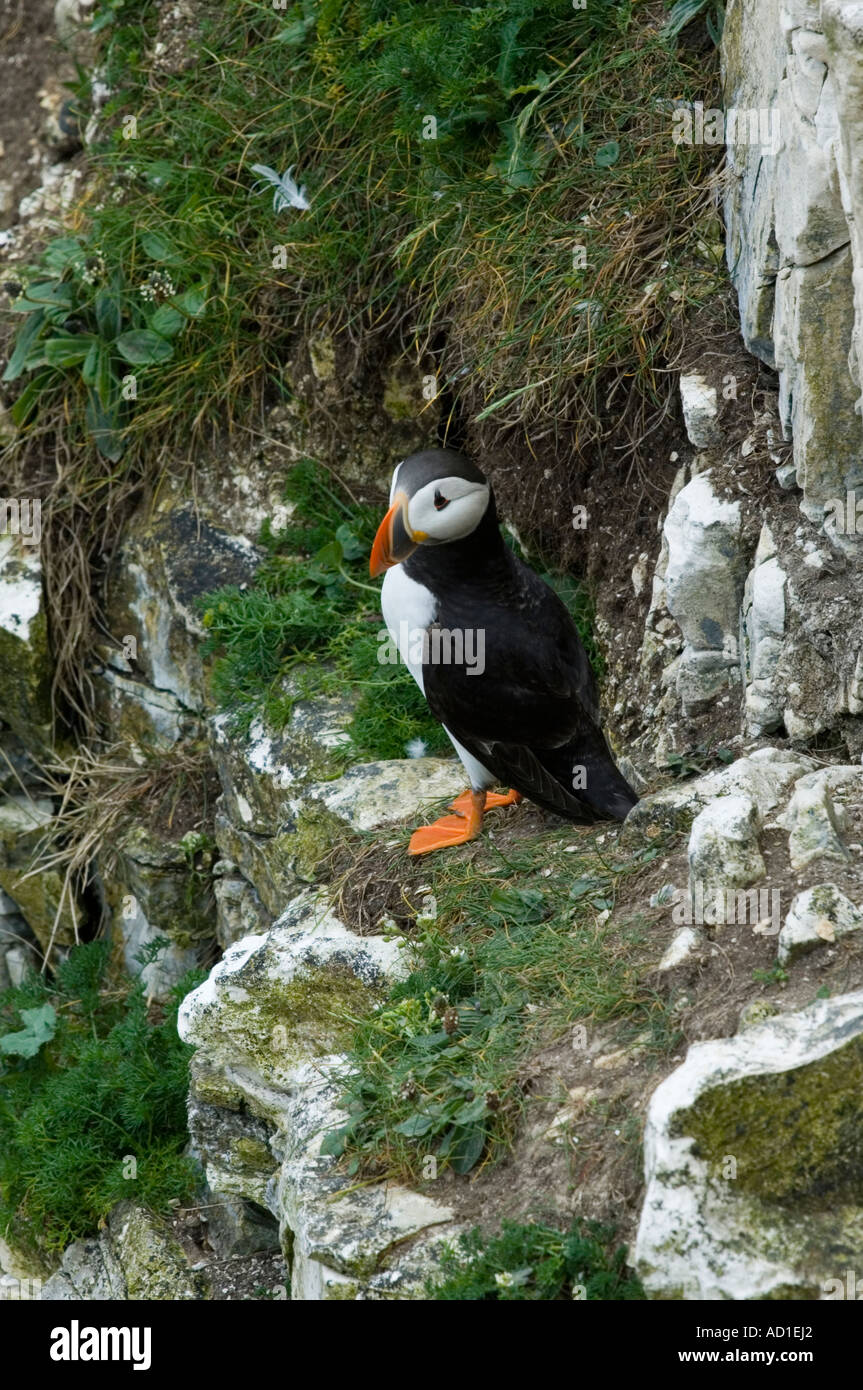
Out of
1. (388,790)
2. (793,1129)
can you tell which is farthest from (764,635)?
(793,1129)

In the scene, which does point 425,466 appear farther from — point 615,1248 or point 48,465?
point 48,465

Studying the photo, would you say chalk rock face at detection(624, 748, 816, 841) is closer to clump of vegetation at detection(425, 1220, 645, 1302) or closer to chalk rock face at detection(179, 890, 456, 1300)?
chalk rock face at detection(179, 890, 456, 1300)

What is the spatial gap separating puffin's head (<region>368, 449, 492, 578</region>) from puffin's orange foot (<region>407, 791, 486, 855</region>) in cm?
94

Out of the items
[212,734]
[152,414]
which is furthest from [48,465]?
[212,734]

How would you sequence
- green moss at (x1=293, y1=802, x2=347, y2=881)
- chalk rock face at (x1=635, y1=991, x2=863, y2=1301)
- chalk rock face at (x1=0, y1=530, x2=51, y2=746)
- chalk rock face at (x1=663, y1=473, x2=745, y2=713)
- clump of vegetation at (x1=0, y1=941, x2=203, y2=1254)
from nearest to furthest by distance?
chalk rock face at (x1=635, y1=991, x2=863, y2=1301) → chalk rock face at (x1=663, y1=473, x2=745, y2=713) → green moss at (x1=293, y1=802, x2=347, y2=881) → clump of vegetation at (x1=0, y1=941, x2=203, y2=1254) → chalk rock face at (x1=0, y1=530, x2=51, y2=746)

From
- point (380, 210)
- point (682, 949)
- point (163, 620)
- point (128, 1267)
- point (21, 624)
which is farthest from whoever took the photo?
point (21, 624)

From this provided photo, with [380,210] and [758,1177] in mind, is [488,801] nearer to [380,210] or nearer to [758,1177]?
[758,1177]

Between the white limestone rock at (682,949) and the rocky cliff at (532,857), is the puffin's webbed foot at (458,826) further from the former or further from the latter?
the white limestone rock at (682,949)

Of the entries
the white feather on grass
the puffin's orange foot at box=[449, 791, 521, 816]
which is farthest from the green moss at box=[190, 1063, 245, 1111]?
the white feather on grass

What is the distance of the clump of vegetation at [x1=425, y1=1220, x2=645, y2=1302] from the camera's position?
2604 mm

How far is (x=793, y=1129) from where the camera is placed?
2.57m

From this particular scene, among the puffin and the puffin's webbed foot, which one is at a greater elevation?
the puffin

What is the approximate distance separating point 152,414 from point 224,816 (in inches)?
75.1

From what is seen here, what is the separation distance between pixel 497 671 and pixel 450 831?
23.9 inches
